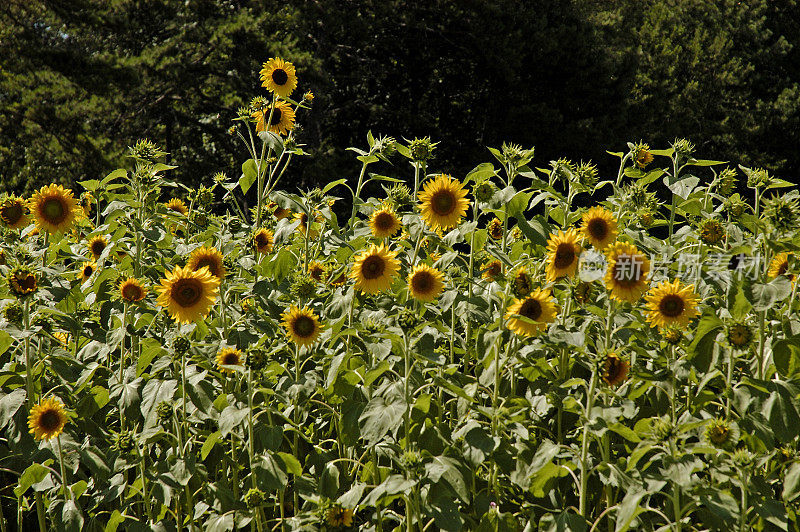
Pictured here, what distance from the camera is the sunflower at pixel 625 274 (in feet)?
7.37

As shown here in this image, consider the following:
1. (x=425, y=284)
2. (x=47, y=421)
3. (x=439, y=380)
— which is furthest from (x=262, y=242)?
(x=439, y=380)

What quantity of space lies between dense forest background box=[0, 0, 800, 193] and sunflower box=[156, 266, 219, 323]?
10.4 metres

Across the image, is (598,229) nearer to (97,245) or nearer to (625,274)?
(625,274)

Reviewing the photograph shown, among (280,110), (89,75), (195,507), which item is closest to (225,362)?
(195,507)

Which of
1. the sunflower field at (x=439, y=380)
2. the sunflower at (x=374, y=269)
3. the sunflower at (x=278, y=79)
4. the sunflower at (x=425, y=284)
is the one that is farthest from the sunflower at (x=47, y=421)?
the sunflower at (x=278, y=79)

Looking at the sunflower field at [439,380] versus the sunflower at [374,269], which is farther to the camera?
the sunflower at [374,269]

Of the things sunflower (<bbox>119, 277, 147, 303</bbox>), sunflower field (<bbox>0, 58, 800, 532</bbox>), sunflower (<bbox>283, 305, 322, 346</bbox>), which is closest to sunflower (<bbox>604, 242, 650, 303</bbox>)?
sunflower field (<bbox>0, 58, 800, 532</bbox>)

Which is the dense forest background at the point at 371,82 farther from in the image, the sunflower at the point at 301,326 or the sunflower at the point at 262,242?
the sunflower at the point at 301,326

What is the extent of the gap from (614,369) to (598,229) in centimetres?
45

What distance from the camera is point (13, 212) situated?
3139mm

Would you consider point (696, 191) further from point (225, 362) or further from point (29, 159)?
point (29, 159)

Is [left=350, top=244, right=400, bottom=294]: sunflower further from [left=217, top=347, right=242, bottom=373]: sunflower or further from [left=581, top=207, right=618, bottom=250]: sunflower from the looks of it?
[left=581, top=207, right=618, bottom=250]: sunflower

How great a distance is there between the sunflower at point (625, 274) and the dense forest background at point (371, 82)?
36.9 feet

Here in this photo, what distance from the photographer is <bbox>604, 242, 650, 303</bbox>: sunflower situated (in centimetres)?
225
